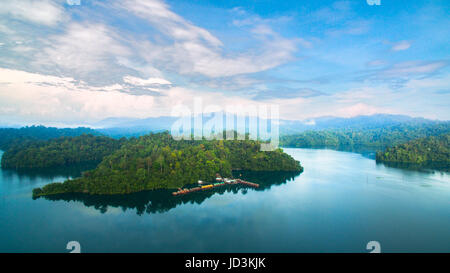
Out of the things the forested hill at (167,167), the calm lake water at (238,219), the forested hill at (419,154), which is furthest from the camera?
the forested hill at (419,154)

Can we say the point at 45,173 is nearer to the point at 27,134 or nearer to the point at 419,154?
the point at 27,134

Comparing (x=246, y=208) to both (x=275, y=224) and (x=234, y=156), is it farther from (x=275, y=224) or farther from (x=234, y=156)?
(x=234, y=156)

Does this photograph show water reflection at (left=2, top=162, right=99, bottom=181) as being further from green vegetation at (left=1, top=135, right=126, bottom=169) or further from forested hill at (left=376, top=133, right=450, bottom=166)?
forested hill at (left=376, top=133, right=450, bottom=166)

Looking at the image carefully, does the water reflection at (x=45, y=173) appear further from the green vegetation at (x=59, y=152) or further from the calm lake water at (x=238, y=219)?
the calm lake water at (x=238, y=219)

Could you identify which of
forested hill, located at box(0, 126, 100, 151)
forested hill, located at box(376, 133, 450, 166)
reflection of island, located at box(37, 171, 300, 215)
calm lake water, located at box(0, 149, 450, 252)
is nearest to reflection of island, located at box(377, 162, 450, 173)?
forested hill, located at box(376, 133, 450, 166)

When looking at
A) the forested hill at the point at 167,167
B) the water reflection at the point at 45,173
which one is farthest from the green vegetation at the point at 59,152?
the forested hill at the point at 167,167

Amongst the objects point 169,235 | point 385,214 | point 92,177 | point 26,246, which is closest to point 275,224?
point 169,235
